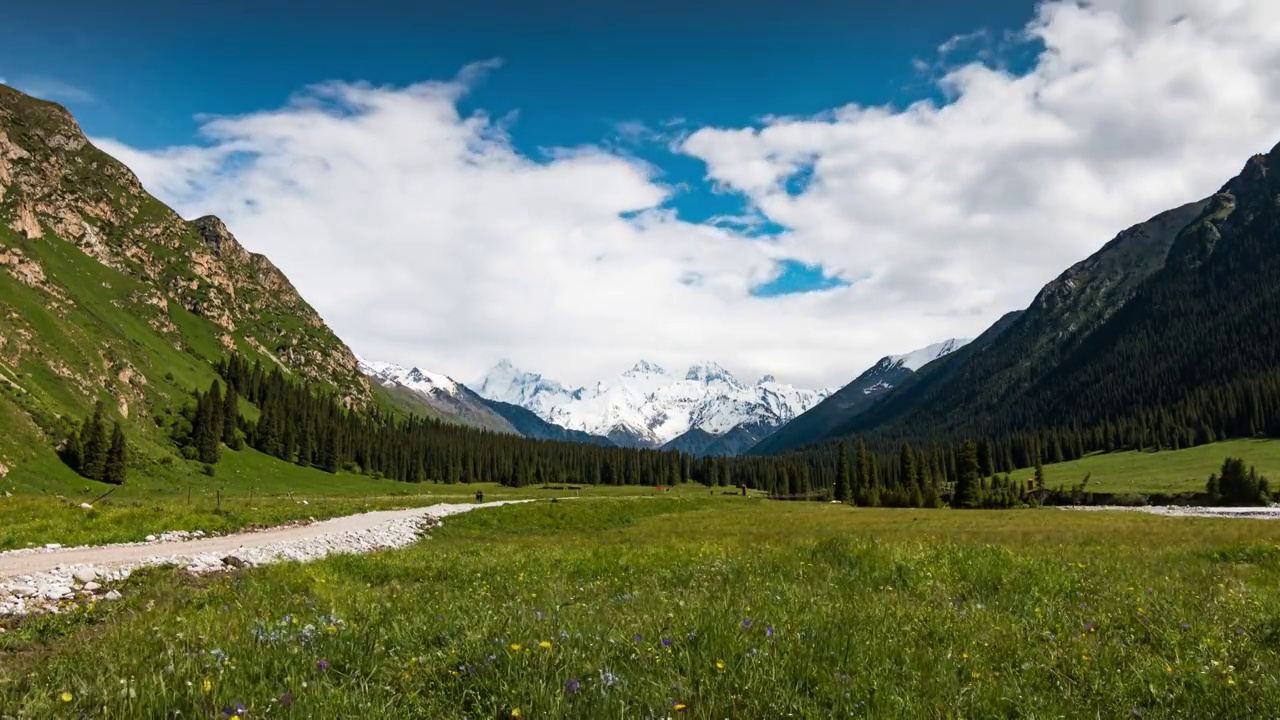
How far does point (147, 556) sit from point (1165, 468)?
200 metres

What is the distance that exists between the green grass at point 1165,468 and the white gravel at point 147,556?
143 metres

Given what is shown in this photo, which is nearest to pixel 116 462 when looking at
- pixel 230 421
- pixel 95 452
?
pixel 95 452

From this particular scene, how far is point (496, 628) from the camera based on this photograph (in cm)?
625

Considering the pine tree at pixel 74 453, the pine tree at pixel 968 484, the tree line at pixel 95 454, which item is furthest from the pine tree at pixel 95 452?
the pine tree at pixel 968 484

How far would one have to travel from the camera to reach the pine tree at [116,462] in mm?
81825

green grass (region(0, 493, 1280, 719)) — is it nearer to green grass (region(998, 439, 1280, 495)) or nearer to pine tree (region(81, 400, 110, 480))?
pine tree (region(81, 400, 110, 480))

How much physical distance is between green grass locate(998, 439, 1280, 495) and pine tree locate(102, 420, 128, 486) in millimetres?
166853

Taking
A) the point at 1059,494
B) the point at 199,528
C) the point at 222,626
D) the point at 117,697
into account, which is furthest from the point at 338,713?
the point at 1059,494

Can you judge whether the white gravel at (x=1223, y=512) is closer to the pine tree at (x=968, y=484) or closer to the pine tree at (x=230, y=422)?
the pine tree at (x=968, y=484)

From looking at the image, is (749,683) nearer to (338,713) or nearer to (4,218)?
(338,713)

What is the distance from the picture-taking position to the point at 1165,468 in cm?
15738

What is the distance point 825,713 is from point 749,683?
2.01ft

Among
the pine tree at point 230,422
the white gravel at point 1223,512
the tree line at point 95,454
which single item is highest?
the pine tree at point 230,422

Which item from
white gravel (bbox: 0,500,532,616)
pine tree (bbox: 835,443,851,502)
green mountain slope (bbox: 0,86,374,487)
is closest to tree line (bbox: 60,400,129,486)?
green mountain slope (bbox: 0,86,374,487)
